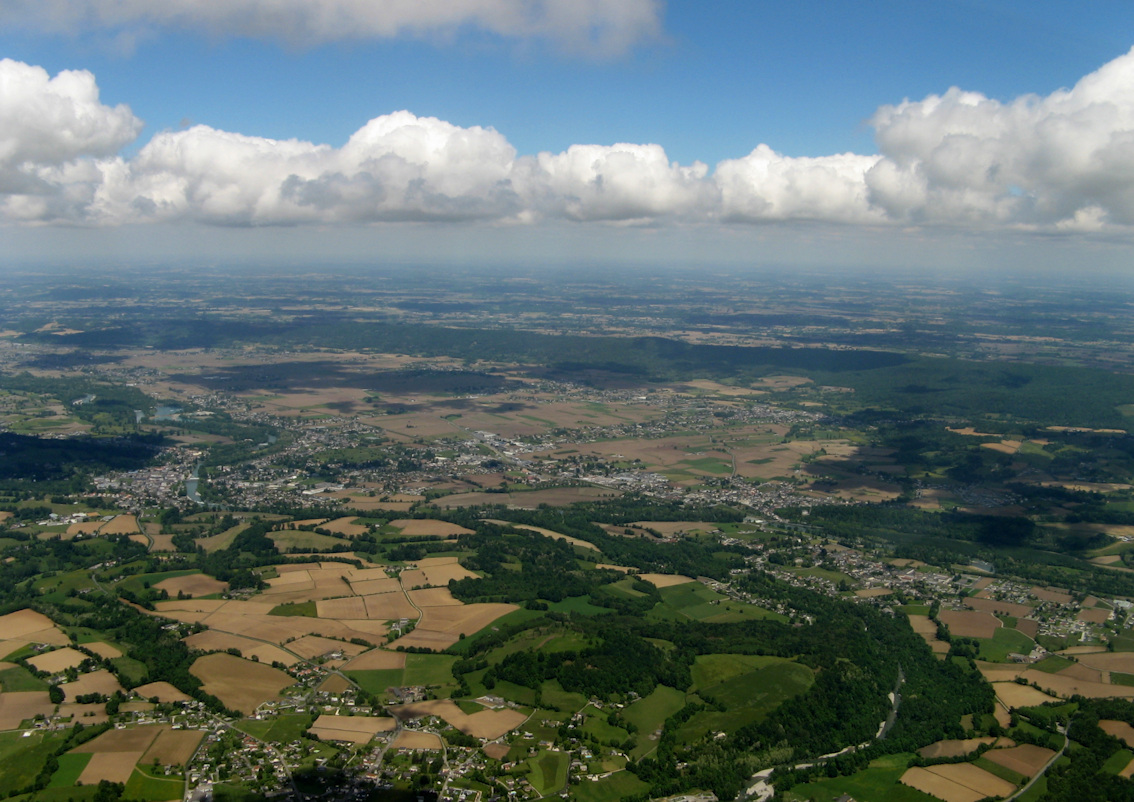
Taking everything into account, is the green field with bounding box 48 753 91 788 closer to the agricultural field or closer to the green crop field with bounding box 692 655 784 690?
the agricultural field

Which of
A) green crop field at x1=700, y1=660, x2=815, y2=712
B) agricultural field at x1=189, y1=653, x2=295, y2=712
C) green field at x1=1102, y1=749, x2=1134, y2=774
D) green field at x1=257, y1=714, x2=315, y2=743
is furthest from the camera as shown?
green crop field at x1=700, y1=660, x2=815, y2=712

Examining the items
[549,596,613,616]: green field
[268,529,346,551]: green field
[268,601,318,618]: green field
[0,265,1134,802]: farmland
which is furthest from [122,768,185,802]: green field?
[268,529,346,551]: green field

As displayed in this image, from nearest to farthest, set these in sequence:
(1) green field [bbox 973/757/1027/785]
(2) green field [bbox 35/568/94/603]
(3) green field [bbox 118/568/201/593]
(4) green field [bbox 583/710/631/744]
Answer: (1) green field [bbox 973/757/1027/785], (4) green field [bbox 583/710/631/744], (2) green field [bbox 35/568/94/603], (3) green field [bbox 118/568/201/593]

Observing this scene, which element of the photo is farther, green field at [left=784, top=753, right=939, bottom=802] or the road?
the road

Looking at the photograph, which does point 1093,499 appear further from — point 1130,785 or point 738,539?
point 1130,785

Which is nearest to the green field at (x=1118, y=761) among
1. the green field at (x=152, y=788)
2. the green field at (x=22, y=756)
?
the green field at (x=152, y=788)

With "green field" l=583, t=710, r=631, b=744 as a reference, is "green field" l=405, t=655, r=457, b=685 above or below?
below

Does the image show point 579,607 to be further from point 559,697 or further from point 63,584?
point 63,584

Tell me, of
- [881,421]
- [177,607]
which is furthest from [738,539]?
[881,421]
